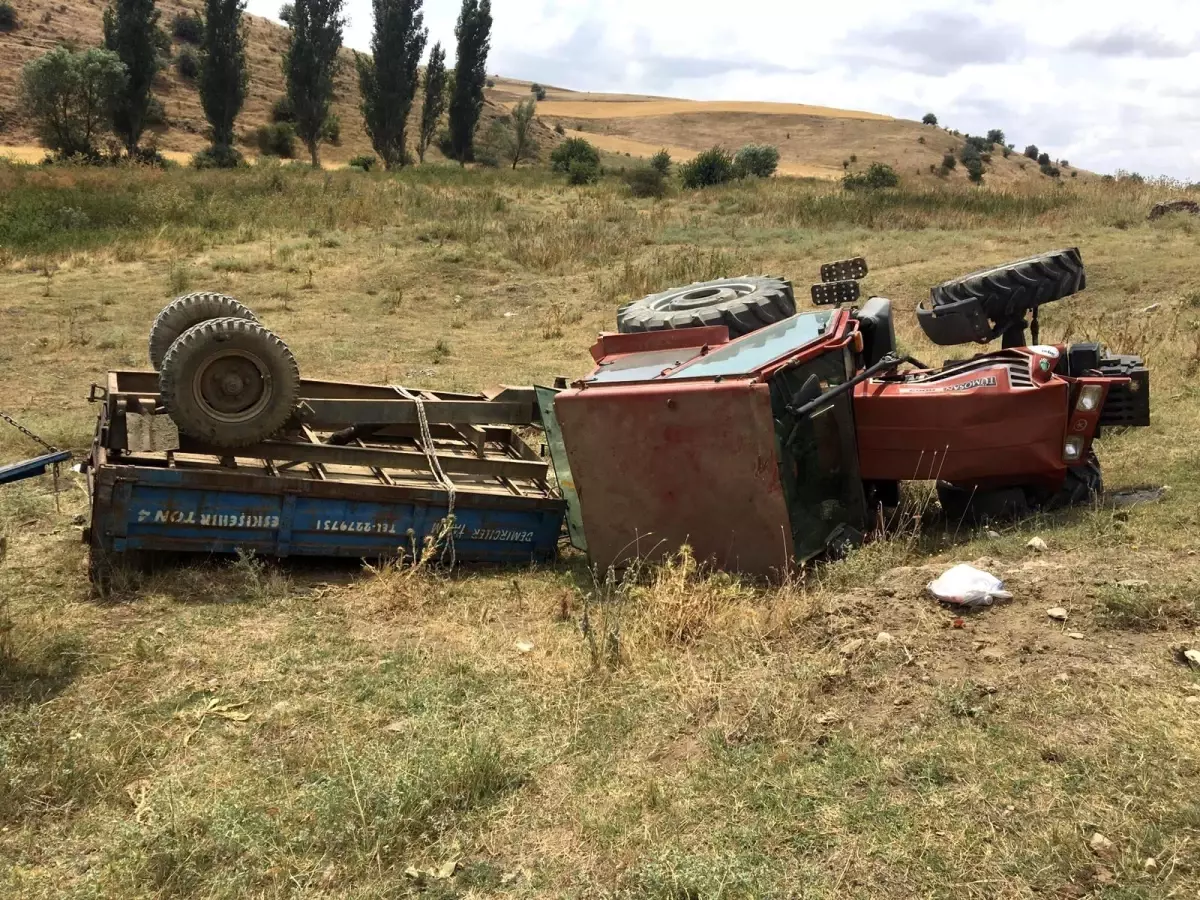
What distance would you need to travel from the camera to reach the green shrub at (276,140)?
161ft

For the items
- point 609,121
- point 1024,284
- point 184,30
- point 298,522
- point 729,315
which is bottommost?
point 298,522

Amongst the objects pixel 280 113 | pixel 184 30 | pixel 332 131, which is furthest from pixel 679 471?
pixel 184 30

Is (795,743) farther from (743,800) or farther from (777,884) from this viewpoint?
(777,884)

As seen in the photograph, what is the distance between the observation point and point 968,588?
152 inches

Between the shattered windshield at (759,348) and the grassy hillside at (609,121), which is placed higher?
the grassy hillside at (609,121)

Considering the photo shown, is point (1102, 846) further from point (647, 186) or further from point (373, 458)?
point (647, 186)

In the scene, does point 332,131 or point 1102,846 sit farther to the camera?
point 332,131

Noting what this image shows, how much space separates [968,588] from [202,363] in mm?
4016

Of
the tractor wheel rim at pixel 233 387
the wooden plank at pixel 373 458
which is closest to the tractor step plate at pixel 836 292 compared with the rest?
the wooden plank at pixel 373 458

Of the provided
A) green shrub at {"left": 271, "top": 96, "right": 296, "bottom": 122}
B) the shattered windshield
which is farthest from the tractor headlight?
green shrub at {"left": 271, "top": 96, "right": 296, "bottom": 122}

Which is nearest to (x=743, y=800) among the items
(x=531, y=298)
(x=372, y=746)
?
(x=372, y=746)

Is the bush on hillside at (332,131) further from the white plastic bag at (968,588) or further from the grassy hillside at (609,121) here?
the white plastic bag at (968,588)

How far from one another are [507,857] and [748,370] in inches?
110

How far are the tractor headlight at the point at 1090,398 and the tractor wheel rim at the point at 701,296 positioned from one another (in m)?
2.20
